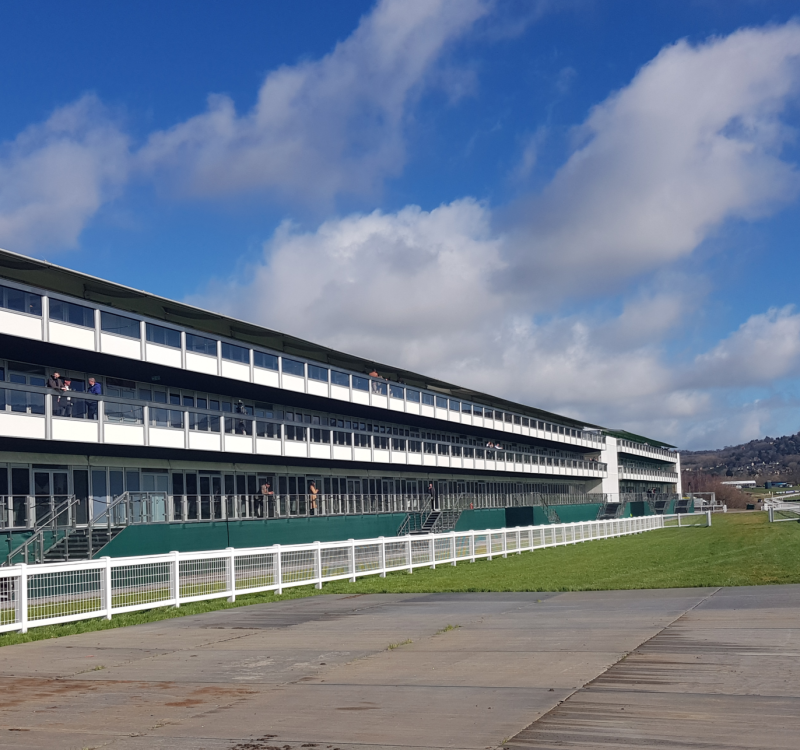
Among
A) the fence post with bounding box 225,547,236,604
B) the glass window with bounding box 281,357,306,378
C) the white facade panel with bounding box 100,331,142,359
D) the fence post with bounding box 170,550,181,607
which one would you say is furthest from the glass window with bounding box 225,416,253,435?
the fence post with bounding box 170,550,181,607

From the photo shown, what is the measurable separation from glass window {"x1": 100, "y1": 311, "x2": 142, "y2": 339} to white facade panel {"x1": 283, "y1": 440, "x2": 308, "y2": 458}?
1163 centimetres

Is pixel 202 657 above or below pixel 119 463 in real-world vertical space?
below

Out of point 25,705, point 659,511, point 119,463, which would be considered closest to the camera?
point 25,705

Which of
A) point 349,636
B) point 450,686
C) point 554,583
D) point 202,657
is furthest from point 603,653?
point 554,583

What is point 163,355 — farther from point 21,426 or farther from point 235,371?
point 21,426

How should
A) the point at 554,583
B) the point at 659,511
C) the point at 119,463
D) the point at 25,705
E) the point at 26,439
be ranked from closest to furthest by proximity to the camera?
the point at 25,705
the point at 554,583
the point at 26,439
the point at 119,463
the point at 659,511

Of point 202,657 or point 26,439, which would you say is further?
point 26,439

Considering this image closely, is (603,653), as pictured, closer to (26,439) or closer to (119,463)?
(26,439)

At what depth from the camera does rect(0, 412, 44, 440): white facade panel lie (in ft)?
95.3

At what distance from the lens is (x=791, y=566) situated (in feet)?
75.6

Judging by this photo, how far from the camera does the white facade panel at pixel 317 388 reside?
47.3 m

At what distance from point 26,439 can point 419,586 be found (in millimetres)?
→ 14948

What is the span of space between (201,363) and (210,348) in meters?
1.11

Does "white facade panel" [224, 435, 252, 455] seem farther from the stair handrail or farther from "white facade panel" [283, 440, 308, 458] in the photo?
the stair handrail
